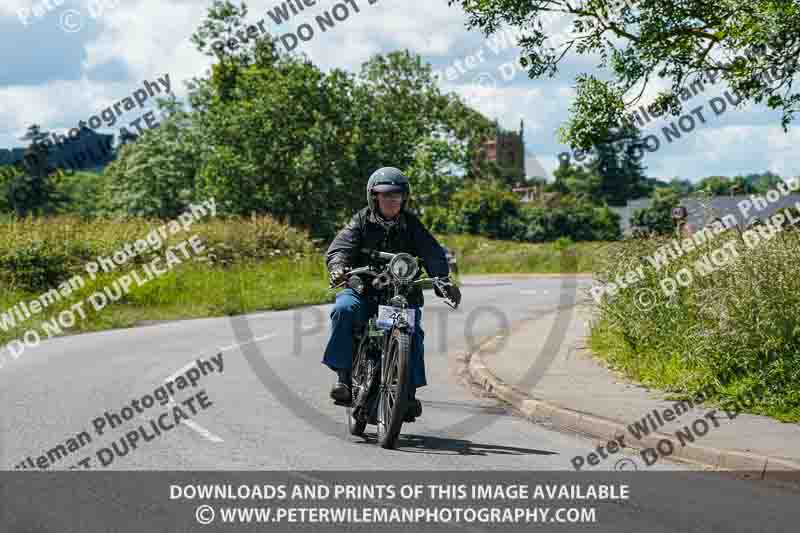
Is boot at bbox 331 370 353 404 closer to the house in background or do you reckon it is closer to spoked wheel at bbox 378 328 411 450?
spoked wheel at bbox 378 328 411 450

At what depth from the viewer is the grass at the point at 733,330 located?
9359 millimetres

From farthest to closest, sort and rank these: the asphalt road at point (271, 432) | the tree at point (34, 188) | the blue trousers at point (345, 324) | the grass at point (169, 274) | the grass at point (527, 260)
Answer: the tree at point (34, 188) → the grass at point (527, 260) → the grass at point (169, 274) → the blue trousers at point (345, 324) → the asphalt road at point (271, 432)

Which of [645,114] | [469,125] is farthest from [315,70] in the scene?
[645,114]

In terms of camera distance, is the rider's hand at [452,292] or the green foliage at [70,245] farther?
the green foliage at [70,245]

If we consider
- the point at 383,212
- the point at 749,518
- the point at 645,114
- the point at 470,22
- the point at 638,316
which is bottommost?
the point at 749,518

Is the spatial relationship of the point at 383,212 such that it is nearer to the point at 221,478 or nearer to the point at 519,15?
the point at 221,478

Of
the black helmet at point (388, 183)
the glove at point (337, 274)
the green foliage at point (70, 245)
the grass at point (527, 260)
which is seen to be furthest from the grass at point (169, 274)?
the grass at point (527, 260)

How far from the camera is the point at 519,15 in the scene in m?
11.1

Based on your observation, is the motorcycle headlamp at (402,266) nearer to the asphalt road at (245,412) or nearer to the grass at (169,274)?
the asphalt road at (245,412)

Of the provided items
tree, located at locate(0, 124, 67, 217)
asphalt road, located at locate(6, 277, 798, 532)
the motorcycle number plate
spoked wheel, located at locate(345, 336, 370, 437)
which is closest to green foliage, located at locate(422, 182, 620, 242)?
tree, located at locate(0, 124, 67, 217)

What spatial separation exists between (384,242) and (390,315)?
0.85 metres

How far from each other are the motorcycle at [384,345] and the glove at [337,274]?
0.15 ft

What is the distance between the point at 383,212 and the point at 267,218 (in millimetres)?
25229

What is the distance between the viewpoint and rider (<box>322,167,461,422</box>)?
25.8 feet
